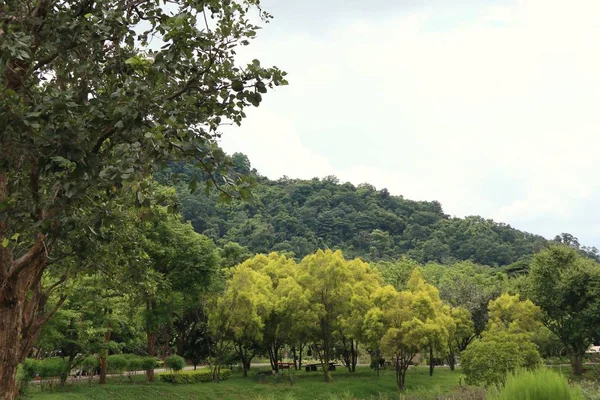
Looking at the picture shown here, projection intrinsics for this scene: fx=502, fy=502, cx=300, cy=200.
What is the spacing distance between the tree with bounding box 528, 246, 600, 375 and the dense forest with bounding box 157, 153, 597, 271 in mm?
37099

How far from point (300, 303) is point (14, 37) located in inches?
881

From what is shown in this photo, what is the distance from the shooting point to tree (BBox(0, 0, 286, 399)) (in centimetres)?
270

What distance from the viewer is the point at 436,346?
21.3m

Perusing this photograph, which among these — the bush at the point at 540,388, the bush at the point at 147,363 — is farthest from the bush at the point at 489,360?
the bush at the point at 540,388

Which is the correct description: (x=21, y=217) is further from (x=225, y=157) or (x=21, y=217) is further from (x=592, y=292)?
(x=592, y=292)

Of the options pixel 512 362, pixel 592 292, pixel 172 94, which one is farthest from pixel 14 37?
pixel 592 292

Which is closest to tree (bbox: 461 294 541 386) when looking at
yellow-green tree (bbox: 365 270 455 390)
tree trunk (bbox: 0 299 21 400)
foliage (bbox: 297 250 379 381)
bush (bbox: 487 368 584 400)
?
yellow-green tree (bbox: 365 270 455 390)

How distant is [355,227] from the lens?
262 ft

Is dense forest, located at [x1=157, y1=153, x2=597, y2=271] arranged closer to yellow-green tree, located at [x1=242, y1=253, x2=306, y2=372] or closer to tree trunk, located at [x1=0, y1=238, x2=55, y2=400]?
yellow-green tree, located at [x1=242, y1=253, x2=306, y2=372]

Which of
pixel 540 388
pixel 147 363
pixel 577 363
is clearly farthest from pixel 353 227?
pixel 540 388

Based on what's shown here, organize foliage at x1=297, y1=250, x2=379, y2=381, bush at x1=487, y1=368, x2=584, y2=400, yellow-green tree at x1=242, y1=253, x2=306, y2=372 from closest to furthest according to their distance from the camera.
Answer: bush at x1=487, y1=368, x2=584, y2=400 → foliage at x1=297, y1=250, x2=379, y2=381 → yellow-green tree at x1=242, y1=253, x2=306, y2=372

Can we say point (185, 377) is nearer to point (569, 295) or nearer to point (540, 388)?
point (569, 295)

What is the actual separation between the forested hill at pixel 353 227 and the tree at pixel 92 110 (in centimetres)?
5505

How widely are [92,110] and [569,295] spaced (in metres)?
26.4
